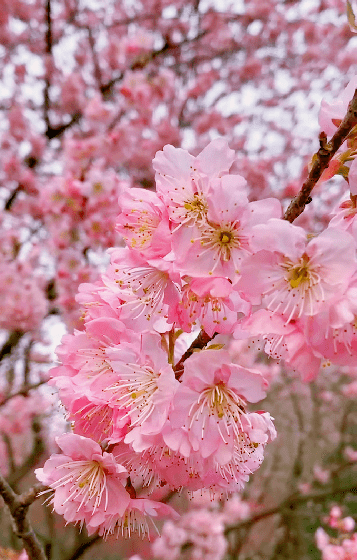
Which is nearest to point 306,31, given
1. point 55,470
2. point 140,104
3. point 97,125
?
point 140,104

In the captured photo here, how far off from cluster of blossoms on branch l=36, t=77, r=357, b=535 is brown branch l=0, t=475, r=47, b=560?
227mm

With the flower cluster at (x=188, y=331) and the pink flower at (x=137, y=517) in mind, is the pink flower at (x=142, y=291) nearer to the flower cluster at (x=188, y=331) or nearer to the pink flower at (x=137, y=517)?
the flower cluster at (x=188, y=331)

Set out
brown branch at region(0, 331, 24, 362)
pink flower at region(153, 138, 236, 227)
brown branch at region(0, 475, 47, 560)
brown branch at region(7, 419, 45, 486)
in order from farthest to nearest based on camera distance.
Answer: brown branch at region(7, 419, 45, 486)
brown branch at region(0, 331, 24, 362)
brown branch at region(0, 475, 47, 560)
pink flower at region(153, 138, 236, 227)

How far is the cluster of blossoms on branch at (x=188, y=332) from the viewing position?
2.43ft

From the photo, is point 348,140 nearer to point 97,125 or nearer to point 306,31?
point 97,125

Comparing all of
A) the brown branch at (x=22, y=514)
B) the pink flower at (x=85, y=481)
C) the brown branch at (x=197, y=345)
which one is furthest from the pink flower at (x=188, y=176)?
the brown branch at (x=22, y=514)

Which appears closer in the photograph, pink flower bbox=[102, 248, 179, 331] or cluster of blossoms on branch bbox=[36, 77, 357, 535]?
cluster of blossoms on branch bbox=[36, 77, 357, 535]

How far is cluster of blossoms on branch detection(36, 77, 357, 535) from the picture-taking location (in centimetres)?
74

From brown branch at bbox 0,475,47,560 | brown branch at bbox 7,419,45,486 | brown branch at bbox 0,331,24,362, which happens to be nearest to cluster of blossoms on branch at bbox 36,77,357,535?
brown branch at bbox 0,475,47,560

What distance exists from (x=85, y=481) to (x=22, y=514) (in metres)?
0.39

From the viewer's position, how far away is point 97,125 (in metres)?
4.76

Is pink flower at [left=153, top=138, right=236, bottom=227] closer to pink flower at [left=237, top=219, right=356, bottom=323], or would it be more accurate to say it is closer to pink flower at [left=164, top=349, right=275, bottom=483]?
pink flower at [left=237, top=219, right=356, bottom=323]

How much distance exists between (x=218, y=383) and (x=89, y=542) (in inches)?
135

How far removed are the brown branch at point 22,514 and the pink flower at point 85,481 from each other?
0.23 meters
